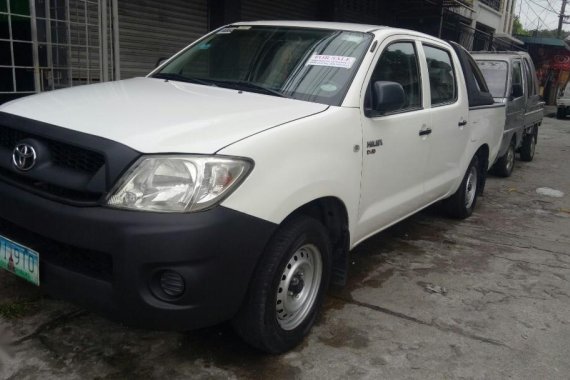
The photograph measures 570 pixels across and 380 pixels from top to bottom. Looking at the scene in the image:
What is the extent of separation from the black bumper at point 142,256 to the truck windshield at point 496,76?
22.2 feet

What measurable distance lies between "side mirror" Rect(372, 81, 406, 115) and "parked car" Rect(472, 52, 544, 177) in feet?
16.6

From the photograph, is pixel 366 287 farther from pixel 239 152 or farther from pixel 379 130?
pixel 239 152

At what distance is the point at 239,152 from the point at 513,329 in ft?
7.18

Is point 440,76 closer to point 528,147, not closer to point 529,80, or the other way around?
point 529,80

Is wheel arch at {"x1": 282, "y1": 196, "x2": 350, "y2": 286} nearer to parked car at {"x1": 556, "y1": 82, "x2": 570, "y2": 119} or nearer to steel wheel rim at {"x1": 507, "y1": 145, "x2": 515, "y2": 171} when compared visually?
steel wheel rim at {"x1": 507, "y1": 145, "x2": 515, "y2": 171}

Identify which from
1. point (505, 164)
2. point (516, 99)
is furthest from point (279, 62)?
point (505, 164)

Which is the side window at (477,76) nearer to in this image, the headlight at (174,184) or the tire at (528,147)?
the headlight at (174,184)

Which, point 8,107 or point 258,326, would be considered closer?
point 258,326

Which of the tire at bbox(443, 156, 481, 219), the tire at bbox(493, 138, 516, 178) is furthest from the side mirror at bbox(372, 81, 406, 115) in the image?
the tire at bbox(493, 138, 516, 178)

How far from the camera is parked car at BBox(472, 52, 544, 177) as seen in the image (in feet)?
26.2

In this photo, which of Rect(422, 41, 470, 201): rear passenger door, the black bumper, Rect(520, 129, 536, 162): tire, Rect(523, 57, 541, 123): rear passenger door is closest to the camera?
the black bumper

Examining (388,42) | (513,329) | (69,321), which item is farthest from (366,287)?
(69,321)

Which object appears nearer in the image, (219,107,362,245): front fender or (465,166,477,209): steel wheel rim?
(219,107,362,245): front fender

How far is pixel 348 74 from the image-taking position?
10.6 ft
